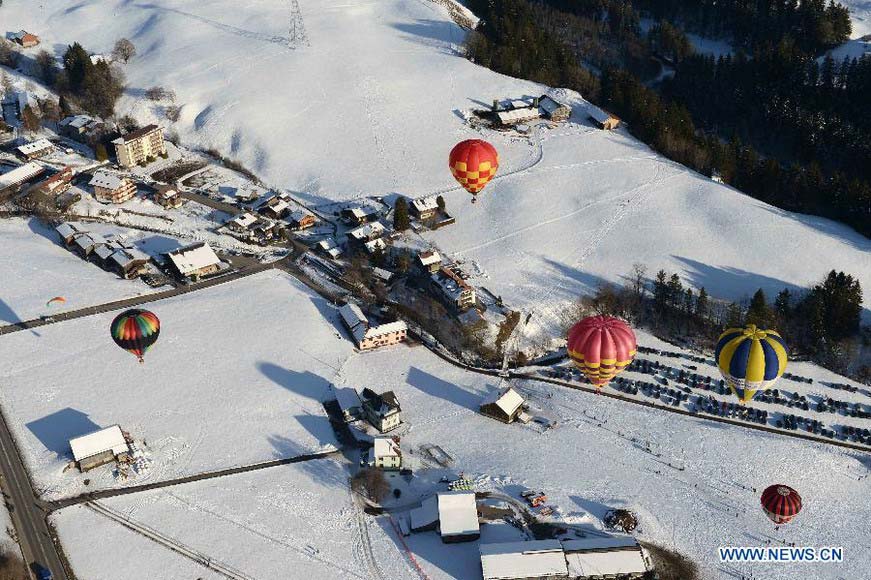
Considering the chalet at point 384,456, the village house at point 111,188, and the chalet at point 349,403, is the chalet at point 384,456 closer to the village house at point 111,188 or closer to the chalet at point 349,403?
the chalet at point 349,403

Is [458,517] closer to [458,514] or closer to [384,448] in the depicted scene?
[458,514]

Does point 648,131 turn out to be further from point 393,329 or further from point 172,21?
point 172,21

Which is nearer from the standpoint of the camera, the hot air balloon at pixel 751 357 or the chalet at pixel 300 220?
the hot air balloon at pixel 751 357

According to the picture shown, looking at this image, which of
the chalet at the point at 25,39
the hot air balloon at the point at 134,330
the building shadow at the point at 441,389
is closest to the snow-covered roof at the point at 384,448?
the building shadow at the point at 441,389

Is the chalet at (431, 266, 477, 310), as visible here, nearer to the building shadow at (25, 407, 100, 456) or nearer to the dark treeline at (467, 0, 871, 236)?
the building shadow at (25, 407, 100, 456)

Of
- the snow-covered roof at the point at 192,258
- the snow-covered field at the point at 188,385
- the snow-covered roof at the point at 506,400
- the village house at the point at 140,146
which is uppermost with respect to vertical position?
the village house at the point at 140,146
